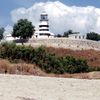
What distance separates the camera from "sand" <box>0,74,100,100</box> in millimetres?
11391

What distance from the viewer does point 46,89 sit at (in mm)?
12492

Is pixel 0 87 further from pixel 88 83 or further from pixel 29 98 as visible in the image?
pixel 88 83

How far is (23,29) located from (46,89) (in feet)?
270

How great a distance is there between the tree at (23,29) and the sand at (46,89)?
256 feet

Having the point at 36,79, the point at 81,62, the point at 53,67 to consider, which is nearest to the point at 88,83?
the point at 36,79

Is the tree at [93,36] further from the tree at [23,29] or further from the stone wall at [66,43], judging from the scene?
the stone wall at [66,43]

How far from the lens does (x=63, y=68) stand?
3041 centimetres

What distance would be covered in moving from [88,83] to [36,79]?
176 centimetres

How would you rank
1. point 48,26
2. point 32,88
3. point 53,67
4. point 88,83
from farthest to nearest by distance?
point 48,26 → point 53,67 → point 88,83 → point 32,88

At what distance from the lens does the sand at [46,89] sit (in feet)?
Result: 37.4

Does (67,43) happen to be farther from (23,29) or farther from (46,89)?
(46,89)

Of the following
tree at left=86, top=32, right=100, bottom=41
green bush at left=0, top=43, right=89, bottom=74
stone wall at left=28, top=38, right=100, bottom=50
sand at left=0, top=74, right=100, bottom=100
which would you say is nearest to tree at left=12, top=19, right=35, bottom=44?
stone wall at left=28, top=38, right=100, bottom=50

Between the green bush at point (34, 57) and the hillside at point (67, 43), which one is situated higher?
the hillside at point (67, 43)

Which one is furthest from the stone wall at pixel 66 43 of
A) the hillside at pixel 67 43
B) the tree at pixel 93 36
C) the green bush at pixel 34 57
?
the green bush at pixel 34 57
